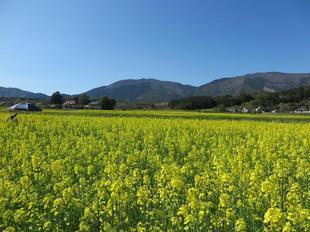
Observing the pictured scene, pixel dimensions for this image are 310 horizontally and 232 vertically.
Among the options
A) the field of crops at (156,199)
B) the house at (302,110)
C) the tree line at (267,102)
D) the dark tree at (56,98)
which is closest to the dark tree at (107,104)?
the tree line at (267,102)

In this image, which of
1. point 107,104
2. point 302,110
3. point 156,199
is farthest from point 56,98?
point 156,199

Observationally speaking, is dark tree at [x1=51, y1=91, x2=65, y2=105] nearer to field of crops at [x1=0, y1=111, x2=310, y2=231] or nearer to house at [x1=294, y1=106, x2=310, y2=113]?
house at [x1=294, y1=106, x2=310, y2=113]

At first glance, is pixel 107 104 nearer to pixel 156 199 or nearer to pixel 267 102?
pixel 267 102

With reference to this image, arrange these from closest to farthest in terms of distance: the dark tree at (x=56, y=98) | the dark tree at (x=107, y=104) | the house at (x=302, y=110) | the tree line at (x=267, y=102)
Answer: the dark tree at (x=107, y=104), the house at (x=302, y=110), the tree line at (x=267, y=102), the dark tree at (x=56, y=98)

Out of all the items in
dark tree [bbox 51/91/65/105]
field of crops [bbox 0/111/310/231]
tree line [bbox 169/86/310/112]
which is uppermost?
dark tree [bbox 51/91/65/105]

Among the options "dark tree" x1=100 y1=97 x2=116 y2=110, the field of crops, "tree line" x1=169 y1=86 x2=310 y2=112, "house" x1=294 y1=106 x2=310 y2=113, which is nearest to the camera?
the field of crops

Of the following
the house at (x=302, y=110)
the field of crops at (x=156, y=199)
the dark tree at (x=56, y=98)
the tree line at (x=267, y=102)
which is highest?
the dark tree at (x=56, y=98)

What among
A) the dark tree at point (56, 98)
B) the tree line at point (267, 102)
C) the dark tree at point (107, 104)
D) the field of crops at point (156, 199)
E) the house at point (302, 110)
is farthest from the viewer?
the dark tree at point (56, 98)

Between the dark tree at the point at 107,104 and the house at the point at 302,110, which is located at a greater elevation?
the dark tree at the point at 107,104

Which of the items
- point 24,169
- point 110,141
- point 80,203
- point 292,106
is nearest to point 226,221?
point 80,203

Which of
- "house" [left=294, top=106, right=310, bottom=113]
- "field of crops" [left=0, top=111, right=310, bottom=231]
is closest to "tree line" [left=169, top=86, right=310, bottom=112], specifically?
"house" [left=294, top=106, right=310, bottom=113]

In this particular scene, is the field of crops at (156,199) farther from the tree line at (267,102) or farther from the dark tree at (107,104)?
the tree line at (267,102)

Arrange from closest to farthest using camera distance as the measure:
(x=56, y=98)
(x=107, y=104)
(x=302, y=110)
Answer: (x=107, y=104) → (x=302, y=110) → (x=56, y=98)

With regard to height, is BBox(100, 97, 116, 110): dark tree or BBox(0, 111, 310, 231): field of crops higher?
BBox(100, 97, 116, 110): dark tree
